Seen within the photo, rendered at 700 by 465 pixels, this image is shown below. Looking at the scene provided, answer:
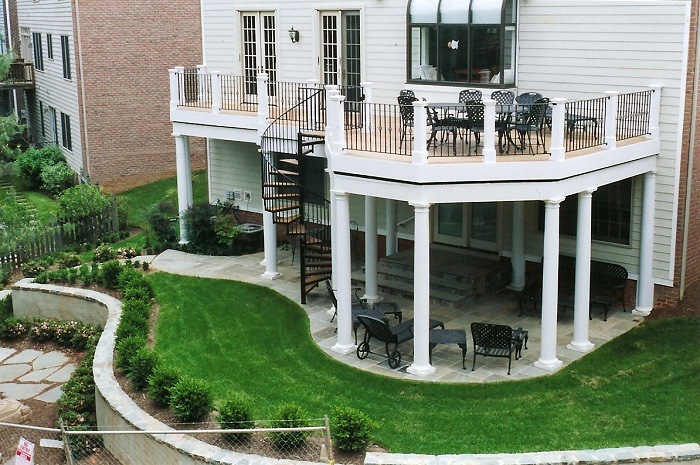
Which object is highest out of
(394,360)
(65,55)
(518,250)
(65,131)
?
(65,55)

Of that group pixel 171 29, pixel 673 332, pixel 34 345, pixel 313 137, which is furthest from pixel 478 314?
pixel 171 29

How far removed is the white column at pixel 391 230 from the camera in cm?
2008

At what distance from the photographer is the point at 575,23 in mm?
17453

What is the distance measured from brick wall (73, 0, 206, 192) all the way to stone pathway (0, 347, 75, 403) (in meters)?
14.2

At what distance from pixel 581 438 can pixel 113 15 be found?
24.8m

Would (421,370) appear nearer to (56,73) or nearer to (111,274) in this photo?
(111,274)

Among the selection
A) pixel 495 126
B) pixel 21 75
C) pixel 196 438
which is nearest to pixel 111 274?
pixel 196 438

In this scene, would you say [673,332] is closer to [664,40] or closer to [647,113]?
[647,113]

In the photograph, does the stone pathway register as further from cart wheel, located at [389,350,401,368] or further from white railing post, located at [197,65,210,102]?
white railing post, located at [197,65,210,102]

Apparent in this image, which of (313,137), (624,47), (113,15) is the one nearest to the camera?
(624,47)

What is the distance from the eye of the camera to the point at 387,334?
50.2 ft

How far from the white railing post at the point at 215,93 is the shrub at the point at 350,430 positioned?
37.4ft

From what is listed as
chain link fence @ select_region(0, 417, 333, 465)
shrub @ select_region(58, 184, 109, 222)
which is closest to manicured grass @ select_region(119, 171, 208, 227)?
shrub @ select_region(58, 184, 109, 222)

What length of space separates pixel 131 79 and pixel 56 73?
4.37 meters
